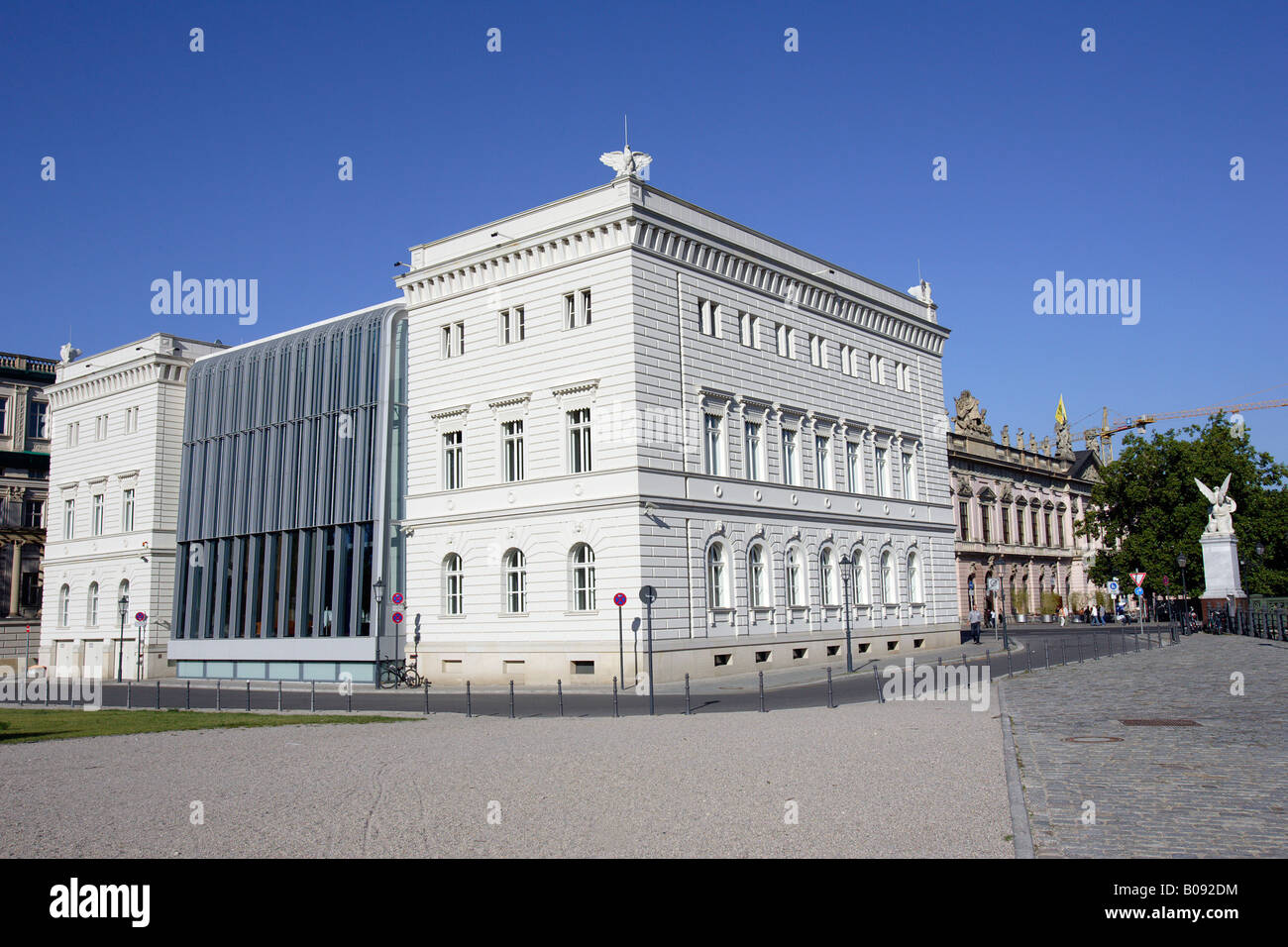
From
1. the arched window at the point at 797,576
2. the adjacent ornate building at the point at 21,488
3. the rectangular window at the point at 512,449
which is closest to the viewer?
the rectangular window at the point at 512,449

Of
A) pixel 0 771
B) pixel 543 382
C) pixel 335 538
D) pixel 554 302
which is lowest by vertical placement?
pixel 0 771

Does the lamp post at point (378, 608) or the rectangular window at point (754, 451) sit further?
the lamp post at point (378, 608)

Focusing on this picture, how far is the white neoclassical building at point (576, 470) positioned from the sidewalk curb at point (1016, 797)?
17569mm

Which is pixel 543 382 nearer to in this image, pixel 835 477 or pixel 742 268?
pixel 742 268

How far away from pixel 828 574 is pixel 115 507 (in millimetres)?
39515

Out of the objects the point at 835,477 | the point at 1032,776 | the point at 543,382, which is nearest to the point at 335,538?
the point at 543,382

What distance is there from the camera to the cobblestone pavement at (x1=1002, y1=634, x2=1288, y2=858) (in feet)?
31.9

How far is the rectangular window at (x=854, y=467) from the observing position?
49469mm

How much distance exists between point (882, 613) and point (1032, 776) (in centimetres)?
3665

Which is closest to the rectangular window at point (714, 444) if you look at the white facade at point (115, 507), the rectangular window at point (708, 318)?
the rectangular window at point (708, 318)

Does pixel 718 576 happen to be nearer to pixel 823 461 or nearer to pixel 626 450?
pixel 626 450

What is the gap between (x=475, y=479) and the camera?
4169cm

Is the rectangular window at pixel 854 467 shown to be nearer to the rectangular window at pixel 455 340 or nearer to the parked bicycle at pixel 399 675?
the rectangular window at pixel 455 340
